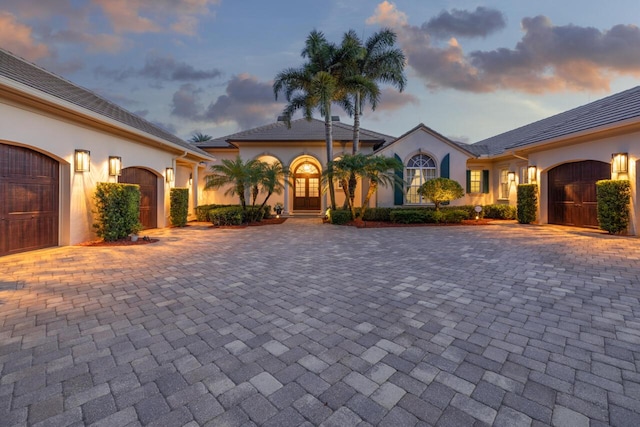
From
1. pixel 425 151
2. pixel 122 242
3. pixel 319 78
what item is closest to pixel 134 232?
pixel 122 242

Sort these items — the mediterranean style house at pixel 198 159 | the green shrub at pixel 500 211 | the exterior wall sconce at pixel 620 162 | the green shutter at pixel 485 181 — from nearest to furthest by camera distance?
the mediterranean style house at pixel 198 159 → the exterior wall sconce at pixel 620 162 → the green shrub at pixel 500 211 → the green shutter at pixel 485 181

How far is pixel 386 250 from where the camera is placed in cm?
743

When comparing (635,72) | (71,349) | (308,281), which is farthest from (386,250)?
(635,72)

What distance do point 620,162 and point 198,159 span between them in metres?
18.1

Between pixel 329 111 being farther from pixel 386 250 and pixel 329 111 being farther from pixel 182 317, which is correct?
pixel 182 317

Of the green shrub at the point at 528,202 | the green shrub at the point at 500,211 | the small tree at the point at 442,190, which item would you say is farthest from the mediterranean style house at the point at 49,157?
the green shrub at the point at 500,211

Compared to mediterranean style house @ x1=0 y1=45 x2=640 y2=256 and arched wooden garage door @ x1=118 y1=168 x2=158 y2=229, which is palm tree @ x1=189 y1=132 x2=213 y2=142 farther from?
arched wooden garage door @ x1=118 y1=168 x2=158 y2=229

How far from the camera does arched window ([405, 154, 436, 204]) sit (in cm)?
1593

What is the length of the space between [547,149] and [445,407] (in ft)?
46.4

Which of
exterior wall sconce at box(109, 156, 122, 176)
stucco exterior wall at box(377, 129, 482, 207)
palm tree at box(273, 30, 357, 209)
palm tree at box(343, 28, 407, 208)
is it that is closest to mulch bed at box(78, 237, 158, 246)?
exterior wall sconce at box(109, 156, 122, 176)

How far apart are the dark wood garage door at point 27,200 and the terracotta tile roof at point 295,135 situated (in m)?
10.4

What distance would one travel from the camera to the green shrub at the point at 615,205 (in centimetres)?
892

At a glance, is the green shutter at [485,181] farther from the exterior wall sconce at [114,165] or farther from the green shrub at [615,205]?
the exterior wall sconce at [114,165]

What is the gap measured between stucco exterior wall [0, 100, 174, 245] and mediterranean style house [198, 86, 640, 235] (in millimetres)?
8627
